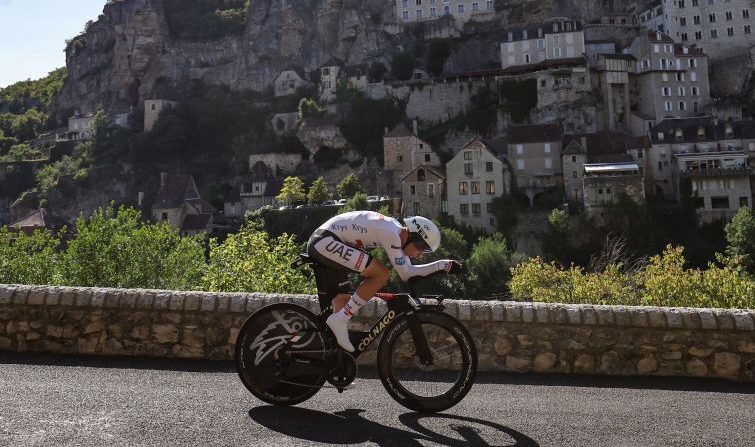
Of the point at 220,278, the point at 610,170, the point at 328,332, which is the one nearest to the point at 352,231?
the point at 328,332

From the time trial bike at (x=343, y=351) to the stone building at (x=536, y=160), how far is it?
4892cm

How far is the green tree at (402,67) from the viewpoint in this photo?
2840 inches

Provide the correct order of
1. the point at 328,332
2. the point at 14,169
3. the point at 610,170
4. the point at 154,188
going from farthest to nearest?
the point at 14,169
the point at 154,188
the point at 610,170
the point at 328,332

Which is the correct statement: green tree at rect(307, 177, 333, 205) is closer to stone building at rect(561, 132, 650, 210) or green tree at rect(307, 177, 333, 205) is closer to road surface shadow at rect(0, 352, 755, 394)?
stone building at rect(561, 132, 650, 210)

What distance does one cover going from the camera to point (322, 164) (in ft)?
229

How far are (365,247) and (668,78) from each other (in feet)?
213

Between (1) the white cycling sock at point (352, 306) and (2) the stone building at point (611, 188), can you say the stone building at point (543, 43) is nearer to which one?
(2) the stone building at point (611, 188)

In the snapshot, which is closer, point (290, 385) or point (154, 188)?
point (290, 385)

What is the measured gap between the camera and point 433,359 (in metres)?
5.98

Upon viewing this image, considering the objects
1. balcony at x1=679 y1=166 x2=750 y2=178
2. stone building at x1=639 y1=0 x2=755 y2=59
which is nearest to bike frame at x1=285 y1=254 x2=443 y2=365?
balcony at x1=679 y1=166 x2=750 y2=178

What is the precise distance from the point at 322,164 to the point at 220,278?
2142 inches

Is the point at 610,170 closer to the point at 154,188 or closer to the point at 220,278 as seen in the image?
the point at 220,278

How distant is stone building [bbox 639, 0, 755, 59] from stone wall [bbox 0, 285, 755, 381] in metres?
70.9

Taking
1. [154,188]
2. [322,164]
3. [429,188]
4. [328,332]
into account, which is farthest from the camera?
[154,188]
